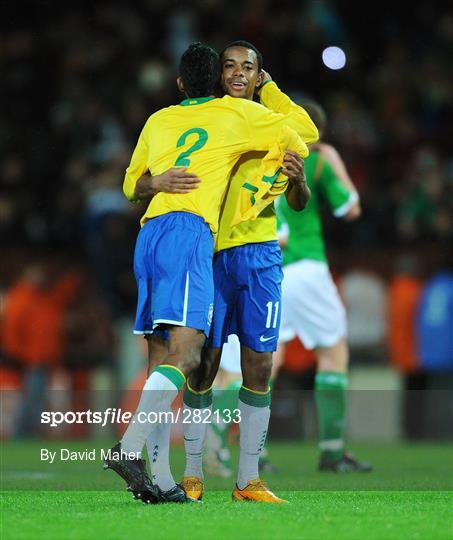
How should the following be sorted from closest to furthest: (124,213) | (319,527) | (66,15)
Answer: (319,527) → (124,213) → (66,15)

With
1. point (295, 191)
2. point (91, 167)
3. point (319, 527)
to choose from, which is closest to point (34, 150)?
point (91, 167)

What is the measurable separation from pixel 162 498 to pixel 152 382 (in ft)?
1.89

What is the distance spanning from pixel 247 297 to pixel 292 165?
2.39 feet

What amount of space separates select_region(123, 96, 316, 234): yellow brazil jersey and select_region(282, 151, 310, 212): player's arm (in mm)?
129

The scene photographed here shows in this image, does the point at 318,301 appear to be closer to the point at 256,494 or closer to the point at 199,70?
the point at 256,494

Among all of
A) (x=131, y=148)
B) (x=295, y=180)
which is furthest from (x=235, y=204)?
(x=131, y=148)

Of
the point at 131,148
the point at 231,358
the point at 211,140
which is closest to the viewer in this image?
the point at 211,140

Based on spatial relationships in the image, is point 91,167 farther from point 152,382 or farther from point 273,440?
point 152,382

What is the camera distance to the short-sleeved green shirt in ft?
31.8

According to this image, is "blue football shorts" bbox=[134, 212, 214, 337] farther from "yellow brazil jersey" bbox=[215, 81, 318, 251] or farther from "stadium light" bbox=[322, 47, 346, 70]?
"stadium light" bbox=[322, 47, 346, 70]

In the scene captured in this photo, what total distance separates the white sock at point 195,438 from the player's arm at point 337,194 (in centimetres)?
310

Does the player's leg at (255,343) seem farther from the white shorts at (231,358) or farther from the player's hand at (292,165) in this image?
the white shorts at (231,358)

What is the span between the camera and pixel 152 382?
618cm

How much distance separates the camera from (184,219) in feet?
21.2
